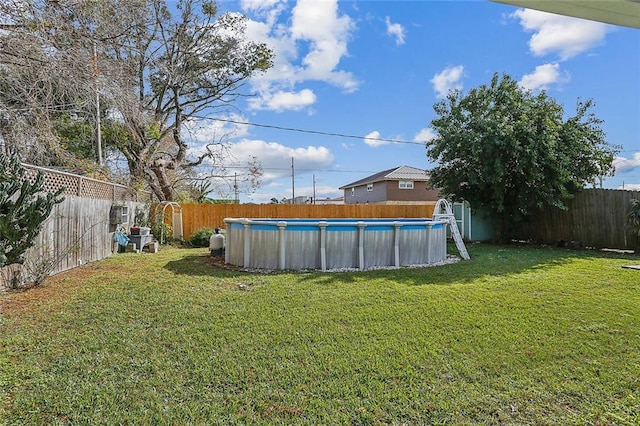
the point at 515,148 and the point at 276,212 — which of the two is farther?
the point at 276,212

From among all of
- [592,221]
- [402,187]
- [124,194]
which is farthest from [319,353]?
[402,187]

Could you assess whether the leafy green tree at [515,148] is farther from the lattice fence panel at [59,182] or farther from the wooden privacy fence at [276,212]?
the lattice fence panel at [59,182]

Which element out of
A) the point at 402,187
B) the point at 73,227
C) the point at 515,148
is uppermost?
the point at 402,187

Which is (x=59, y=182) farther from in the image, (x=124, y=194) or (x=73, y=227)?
(x=124, y=194)

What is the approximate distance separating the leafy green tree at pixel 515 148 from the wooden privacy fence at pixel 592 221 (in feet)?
1.48

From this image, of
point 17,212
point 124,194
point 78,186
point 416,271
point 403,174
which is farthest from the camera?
point 403,174

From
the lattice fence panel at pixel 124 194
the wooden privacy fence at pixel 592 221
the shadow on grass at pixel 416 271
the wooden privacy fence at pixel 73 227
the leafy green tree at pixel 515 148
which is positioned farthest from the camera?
the leafy green tree at pixel 515 148

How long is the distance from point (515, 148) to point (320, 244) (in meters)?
7.01

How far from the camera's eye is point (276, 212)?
14.1 metres

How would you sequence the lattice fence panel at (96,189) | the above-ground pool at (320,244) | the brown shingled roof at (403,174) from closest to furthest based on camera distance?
1. the above-ground pool at (320,244)
2. the lattice fence panel at (96,189)
3. the brown shingled roof at (403,174)

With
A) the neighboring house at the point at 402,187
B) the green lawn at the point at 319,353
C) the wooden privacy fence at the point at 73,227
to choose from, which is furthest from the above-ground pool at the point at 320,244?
the neighboring house at the point at 402,187

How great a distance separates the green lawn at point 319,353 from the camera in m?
2.41

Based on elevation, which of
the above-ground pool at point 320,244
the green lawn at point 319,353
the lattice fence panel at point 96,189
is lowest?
the green lawn at point 319,353

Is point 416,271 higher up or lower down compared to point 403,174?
lower down
